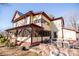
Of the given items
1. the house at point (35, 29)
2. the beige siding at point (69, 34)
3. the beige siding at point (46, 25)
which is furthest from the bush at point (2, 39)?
the beige siding at point (69, 34)

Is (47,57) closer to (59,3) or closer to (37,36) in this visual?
(37,36)

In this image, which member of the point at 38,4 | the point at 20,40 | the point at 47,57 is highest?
the point at 38,4

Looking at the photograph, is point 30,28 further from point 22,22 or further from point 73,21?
point 73,21

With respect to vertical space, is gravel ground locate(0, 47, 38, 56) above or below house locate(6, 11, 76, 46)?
below

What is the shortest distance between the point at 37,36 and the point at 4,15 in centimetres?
41

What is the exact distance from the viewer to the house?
207cm

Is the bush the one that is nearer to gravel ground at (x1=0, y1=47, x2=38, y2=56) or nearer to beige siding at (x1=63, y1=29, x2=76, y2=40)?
gravel ground at (x1=0, y1=47, x2=38, y2=56)

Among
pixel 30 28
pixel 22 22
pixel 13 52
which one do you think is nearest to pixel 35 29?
pixel 30 28

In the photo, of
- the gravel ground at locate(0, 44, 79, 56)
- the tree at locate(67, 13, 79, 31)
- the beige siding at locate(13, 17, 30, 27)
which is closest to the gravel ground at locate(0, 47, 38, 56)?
the gravel ground at locate(0, 44, 79, 56)

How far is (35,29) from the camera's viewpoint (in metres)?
2.09

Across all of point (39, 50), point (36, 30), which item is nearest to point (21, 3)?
point (36, 30)

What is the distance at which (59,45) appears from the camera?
2066 millimetres

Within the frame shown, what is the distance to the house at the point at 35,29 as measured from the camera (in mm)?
2070

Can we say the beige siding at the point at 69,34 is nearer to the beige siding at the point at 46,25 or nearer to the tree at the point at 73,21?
the tree at the point at 73,21
